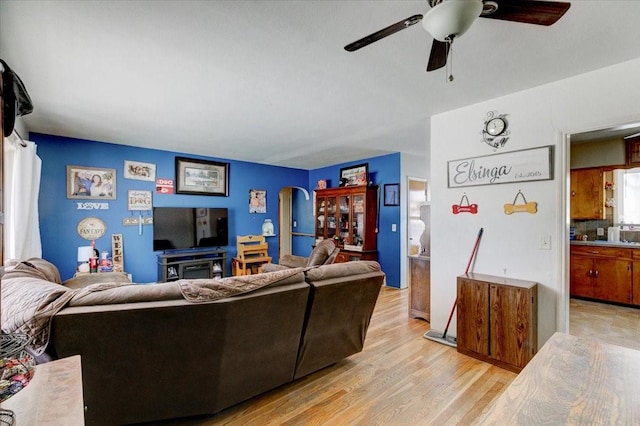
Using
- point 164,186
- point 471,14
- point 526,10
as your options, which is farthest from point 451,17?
point 164,186

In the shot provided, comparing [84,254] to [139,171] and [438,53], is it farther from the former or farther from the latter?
[438,53]

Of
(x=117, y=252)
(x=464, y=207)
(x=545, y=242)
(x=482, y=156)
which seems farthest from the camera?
(x=117, y=252)

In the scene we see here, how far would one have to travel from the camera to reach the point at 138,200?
15.4 ft

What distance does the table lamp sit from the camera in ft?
13.1

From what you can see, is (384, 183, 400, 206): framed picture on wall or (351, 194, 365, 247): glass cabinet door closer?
(384, 183, 400, 206): framed picture on wall

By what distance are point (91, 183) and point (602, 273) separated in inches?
289

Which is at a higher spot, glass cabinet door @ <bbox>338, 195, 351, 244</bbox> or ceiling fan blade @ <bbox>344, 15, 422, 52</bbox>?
ceiling fan blade @ <bbox>344, 15, 422, 52</bbox>

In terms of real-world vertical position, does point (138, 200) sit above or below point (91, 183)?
below

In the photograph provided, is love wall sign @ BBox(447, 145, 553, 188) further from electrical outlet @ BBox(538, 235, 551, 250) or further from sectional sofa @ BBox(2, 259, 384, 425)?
sectional sofa @ BBox(2, 259, 384, 425)

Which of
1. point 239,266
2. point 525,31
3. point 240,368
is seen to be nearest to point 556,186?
point 525,31

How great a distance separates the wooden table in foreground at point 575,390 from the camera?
74 cm

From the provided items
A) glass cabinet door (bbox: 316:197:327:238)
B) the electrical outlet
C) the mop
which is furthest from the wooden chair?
the electrical outlet

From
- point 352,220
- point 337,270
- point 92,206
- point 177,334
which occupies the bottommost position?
point 177,334

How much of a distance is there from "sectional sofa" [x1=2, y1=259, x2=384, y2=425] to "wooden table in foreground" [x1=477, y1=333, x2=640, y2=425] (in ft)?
4.31
